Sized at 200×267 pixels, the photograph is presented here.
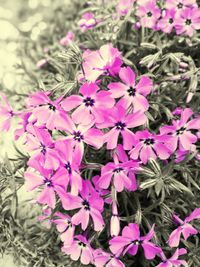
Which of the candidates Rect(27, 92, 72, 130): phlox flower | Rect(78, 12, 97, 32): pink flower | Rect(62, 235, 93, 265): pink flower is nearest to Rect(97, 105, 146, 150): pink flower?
Rect(27, 92, 72, 130): phlox flower

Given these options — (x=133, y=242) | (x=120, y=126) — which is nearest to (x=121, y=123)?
(x=120, y=126)

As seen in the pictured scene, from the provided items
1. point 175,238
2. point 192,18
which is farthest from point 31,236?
point 192,18

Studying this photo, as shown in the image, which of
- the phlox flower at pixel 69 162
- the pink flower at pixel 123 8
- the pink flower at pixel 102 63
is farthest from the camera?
the pink flower at pixel 123 8

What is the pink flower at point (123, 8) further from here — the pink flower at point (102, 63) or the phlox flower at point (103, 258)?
the phlox flower at point (103, 258)

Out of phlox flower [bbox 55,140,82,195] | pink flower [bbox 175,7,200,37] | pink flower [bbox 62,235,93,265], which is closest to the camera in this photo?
phlox flower [bbox 55,140,82,195]

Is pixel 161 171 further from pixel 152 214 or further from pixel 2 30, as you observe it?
pixel 2 30

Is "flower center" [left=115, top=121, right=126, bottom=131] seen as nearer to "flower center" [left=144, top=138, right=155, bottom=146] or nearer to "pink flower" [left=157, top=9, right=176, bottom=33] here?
"flower center" [left=144, top=138, right=155, bottom=146]

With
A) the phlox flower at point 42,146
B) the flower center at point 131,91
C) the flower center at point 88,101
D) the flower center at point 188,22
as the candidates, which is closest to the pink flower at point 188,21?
the flower center at point 188,22
